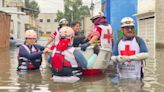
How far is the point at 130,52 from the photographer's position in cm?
883

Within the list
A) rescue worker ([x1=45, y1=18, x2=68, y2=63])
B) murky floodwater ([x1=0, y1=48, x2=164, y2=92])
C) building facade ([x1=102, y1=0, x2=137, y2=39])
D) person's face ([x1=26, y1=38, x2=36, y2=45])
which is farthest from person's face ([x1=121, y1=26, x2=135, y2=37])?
building facade ([x1=102, y1=0, x2=137, y2=39])

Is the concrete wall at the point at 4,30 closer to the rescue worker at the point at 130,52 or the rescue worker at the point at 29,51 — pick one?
the rescue worker at the point at 29,51

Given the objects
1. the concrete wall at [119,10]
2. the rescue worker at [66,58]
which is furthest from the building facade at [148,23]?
the rescue worker at [66,58]

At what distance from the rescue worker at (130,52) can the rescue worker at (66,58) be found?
76 cm

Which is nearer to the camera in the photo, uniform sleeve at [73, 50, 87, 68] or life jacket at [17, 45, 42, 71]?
uniform sleeve at [73, 50, 87, 68]

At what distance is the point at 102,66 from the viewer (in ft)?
35.2

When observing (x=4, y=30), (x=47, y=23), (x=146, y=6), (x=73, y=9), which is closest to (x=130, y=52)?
(x=146, y=6)

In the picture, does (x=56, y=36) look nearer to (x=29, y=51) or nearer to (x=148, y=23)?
(x=29, y=51)

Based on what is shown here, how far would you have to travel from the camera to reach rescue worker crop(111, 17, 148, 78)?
28.7 ft

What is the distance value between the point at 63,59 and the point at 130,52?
1.42 m

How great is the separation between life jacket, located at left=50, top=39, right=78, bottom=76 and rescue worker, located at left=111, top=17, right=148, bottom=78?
0.90m

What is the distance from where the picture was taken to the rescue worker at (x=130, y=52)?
873cm

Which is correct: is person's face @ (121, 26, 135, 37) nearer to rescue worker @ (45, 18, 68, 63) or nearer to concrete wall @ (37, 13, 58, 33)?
rescue worker @ (45, 18, 68, 63)

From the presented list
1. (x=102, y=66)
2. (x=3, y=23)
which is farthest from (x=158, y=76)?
(x=3, y=23)
